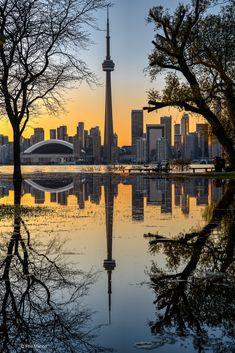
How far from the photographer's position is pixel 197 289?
7453mm

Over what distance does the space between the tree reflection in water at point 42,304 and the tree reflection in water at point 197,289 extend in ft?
2.93

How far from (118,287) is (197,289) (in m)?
1.09

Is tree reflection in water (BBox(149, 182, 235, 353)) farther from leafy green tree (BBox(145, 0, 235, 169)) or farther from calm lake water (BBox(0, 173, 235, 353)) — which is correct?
leafy green tree (BBox(145, 0, 235, 169))

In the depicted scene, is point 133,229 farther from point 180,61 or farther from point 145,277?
point 180,61

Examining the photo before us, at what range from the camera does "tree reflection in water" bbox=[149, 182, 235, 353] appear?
18.8ft

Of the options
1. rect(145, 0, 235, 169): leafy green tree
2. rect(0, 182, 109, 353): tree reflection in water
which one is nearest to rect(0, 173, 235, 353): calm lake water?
rect(0, 182, 109, 353): tree reflection in water

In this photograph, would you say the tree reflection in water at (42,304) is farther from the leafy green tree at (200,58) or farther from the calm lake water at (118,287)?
the leafy green tree at (200,58)

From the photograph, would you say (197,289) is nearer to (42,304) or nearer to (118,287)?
(118,287)

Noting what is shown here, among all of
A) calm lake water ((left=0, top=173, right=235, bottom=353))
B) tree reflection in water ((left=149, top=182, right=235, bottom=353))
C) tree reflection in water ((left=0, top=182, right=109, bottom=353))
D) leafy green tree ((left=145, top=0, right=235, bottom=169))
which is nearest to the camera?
tree reflection in water ((left=0, top=182, right=109, bottom=353))

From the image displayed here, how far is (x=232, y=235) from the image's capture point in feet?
40.1

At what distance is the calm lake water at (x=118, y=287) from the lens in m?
5.62

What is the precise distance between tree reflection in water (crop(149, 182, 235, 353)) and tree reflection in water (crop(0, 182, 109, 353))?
89 centimetres

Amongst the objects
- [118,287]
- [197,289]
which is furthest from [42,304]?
[197,289]

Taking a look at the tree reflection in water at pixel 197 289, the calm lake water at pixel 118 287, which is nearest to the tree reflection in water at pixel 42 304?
the calm lake water at pixel 118 287
